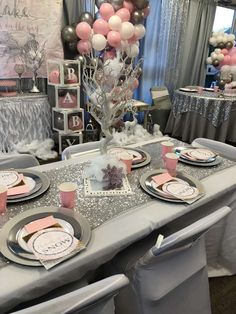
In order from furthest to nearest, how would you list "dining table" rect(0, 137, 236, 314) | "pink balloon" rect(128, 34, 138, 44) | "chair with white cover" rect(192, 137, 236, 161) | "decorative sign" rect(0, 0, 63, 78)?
"pink balloon" rect(128, 34, 138, 44), "decorative sign" rect(0, 0, 63, 78), "chair with white cover" rect(192, 137, 236, 161), "dining table" rect(0, 137, 236, 314)

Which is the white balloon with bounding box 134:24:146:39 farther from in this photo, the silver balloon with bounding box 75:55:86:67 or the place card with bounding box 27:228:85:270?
the place card with bounding box 27:228:85:270

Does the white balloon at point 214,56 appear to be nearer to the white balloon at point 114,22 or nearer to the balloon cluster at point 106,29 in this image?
the balloon cluster at point 106,29

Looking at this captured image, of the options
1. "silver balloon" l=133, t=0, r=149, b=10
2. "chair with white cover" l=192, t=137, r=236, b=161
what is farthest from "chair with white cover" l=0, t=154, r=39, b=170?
"silver balloon" l=133, t=0, r=149, b=10

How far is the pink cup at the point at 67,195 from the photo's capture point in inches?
43.2

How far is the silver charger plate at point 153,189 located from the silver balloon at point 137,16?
2645mm

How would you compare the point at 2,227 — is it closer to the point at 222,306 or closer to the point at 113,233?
the point at 113,233

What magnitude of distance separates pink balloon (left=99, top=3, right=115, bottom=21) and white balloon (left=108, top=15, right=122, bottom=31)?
48mm

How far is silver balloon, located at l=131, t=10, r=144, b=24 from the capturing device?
3400 mm

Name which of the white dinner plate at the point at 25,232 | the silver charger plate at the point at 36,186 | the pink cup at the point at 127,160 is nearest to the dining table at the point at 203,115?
the pink cup at the point at 127,160

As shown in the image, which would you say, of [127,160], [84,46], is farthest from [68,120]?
[127,160]

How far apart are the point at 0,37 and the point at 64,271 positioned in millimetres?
2950

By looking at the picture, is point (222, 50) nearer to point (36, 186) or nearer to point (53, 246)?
point (36, 186)

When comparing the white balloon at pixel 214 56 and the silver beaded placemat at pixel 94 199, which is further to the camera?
the white balloon at pixel 214 56

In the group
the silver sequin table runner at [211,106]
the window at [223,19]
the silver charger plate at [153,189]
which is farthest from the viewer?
the window at [223,19]
